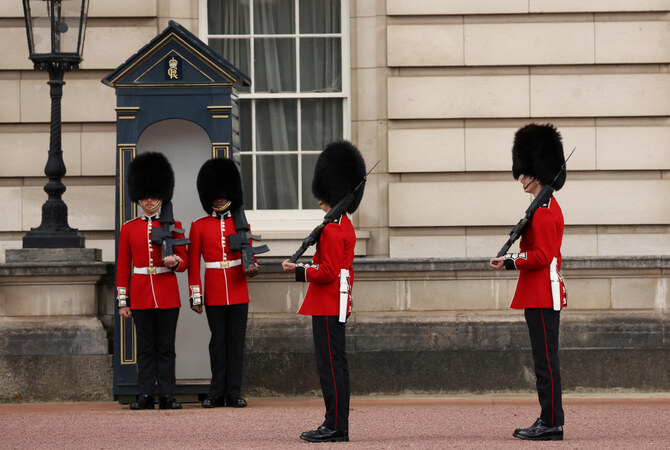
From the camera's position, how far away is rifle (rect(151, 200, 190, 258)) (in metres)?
8.90

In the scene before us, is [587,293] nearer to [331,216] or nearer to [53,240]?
[331,216]

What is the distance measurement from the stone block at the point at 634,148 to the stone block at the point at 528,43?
1.93 feet

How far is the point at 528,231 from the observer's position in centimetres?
729

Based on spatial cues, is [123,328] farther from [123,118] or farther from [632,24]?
[632,24]

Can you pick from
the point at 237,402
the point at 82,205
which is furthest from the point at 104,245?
the point at 237,402

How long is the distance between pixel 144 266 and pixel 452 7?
10.1ft

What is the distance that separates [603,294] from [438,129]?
1.72 m

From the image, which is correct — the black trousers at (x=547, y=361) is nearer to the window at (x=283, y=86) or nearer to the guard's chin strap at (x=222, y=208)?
the guard's chin strap at (x=222, y=208)

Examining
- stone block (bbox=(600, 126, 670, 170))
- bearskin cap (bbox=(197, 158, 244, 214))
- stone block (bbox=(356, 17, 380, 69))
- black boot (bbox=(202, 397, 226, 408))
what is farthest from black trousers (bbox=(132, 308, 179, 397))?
stone block (bbox=(600, 126, 670, 170))

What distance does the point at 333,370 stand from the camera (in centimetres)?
716

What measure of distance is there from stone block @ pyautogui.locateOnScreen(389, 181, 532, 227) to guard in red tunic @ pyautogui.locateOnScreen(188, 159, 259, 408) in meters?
1.62

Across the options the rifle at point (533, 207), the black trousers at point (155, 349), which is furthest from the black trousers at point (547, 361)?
the black trousers at point (155, 349)

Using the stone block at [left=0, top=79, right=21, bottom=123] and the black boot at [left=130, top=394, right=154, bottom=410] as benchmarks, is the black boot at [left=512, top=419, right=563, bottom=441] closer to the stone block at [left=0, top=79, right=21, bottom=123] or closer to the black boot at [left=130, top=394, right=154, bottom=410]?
the black boot at [left=130, top=394, right=154, bottom=410]

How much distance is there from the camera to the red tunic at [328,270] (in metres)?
7.15
